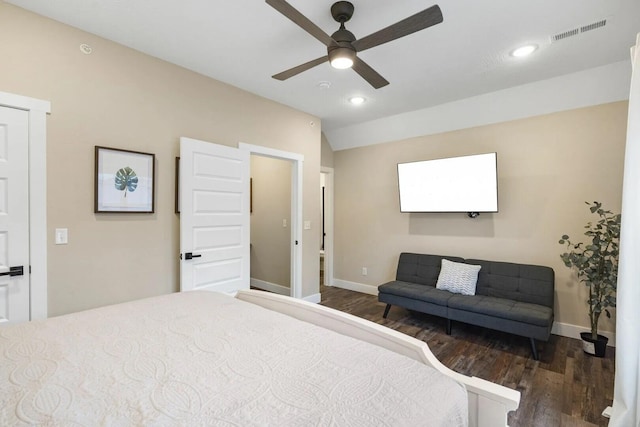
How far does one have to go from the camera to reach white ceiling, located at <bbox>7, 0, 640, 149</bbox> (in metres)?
2.04

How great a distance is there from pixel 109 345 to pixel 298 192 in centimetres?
303

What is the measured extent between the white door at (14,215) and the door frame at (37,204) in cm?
3

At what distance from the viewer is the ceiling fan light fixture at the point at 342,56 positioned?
77.5 inches

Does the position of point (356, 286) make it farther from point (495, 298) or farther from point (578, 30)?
point (578, 30)

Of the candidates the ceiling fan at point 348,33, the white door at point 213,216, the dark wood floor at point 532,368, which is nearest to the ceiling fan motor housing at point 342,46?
the ceiling fan at point 348,33

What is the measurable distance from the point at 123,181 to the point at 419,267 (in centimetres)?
349

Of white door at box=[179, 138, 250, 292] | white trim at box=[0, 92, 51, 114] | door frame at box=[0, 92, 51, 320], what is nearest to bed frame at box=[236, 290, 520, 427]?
white door at box=[179, 138, 250, 292]

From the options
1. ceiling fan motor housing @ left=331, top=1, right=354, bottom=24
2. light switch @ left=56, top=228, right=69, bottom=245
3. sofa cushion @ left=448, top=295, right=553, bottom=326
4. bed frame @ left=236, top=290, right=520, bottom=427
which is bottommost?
sofa cushion @ left=448, top=295, right=553, bottom=326

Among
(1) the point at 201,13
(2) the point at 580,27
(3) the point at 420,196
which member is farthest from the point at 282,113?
(2) the point at 580,27

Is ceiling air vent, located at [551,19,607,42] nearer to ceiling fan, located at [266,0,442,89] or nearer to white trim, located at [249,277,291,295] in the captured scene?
ceiling fan, located at [266,0,442,89]

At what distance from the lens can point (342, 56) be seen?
1.98 m

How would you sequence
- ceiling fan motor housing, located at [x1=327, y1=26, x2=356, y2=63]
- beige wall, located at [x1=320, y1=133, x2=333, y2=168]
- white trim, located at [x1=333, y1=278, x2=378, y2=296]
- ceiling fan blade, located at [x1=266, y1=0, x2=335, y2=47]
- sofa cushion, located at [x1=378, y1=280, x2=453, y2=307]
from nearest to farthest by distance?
ceiling fan blade, located at [x1=266, y1=0, x2=335, y2=47] < ceiling fan motor housing, located at [x1=327, y1=26, x2=356, y2=63] < sofa cushion, located at [x1=378, y1=280, x2=453, y2=307] < white trim, located at [x1=333, y1=278, x2=378, y2=296] < beige wall, located at [x1=320, y1=133, x2=333, y2=168]

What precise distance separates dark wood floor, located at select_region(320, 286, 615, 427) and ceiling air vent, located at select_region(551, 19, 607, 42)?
109 inches

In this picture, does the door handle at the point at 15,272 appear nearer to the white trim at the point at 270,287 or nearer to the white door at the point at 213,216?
the white door at the point at 213,216
